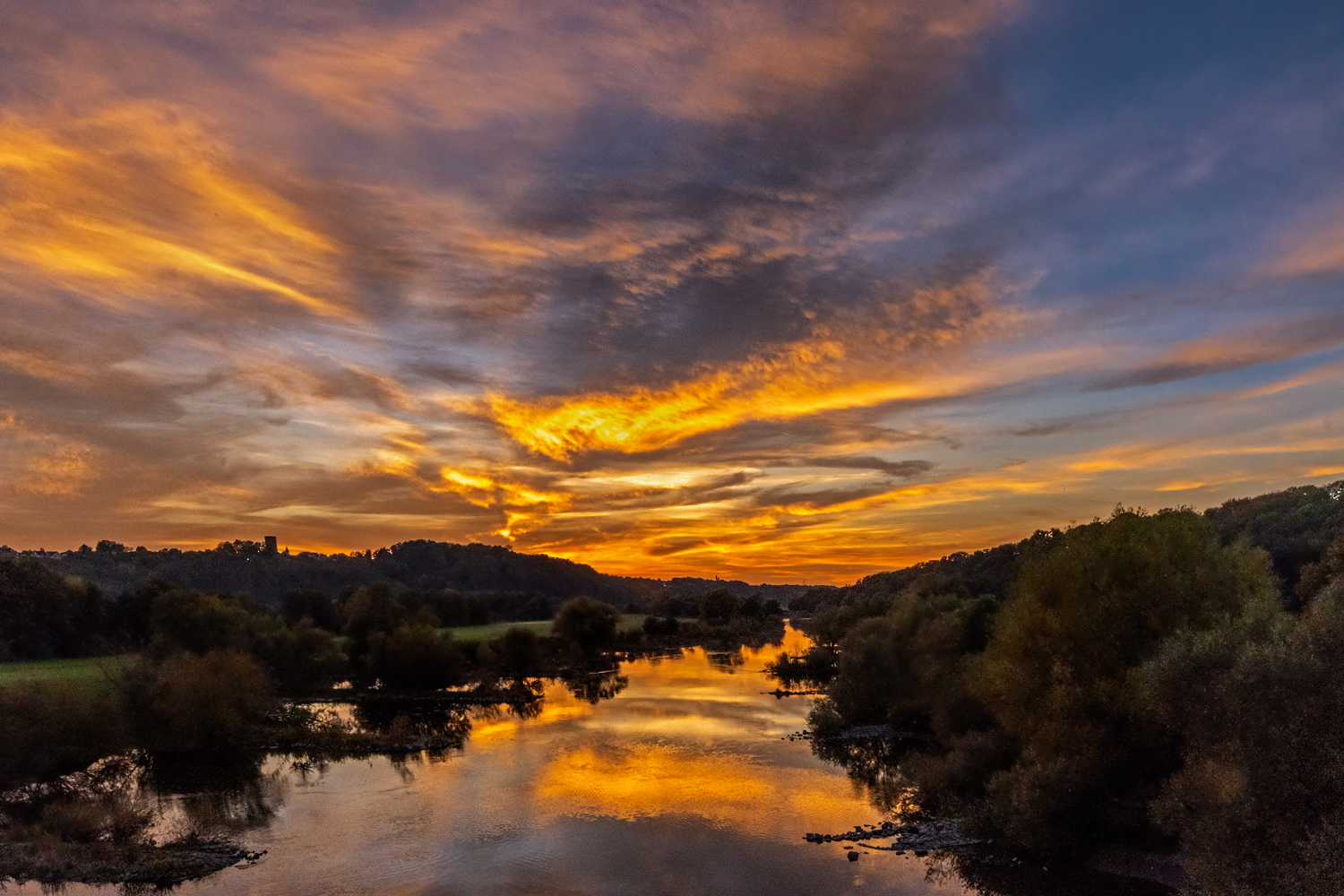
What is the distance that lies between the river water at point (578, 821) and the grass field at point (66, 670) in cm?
1578

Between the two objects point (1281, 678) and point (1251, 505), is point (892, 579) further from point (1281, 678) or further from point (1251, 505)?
point (1281, 678)

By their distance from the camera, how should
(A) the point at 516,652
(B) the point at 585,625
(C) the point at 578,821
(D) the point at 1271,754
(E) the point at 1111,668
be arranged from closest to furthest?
(D) the point at 1271,754
(E) the point at 1111,668
(C) the point at 578,821
(A) the point at 516,652
(B) the point at 585,625

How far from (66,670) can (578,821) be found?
53.0 metres

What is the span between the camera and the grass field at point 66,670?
51.7 m

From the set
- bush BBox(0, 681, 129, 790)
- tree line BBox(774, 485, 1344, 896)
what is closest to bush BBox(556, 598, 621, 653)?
bush BBox(0, 681, 129, 790)

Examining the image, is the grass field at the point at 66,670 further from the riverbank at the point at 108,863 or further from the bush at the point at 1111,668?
the bush at the point at 1111,668

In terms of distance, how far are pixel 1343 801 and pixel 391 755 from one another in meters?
48.9

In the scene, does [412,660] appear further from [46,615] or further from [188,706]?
[46,615]

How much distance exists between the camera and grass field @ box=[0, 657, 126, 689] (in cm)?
5166

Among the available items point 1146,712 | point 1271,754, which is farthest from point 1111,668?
point 1271,754

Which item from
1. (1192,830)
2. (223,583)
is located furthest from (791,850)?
(223,583)

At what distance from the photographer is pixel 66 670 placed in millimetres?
61594

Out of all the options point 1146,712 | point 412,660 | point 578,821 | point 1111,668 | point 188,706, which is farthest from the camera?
point 412,660

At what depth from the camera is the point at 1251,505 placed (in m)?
92.3
